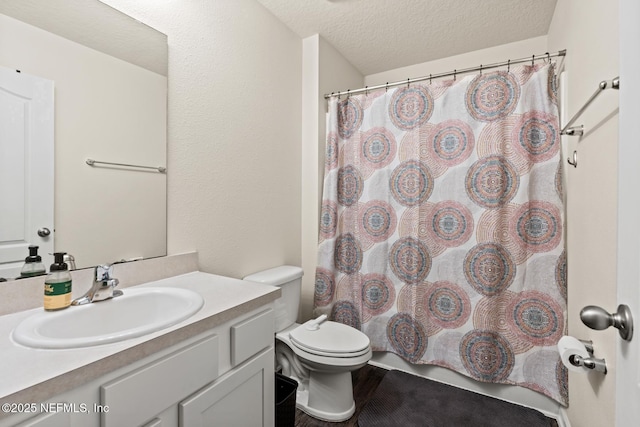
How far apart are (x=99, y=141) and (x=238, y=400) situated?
1.08 meters

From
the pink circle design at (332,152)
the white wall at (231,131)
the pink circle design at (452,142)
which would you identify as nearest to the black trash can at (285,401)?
the white wall at (231,131)

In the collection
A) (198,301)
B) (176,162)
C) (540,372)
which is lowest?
(540,372)

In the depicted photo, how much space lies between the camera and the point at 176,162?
1.42 m

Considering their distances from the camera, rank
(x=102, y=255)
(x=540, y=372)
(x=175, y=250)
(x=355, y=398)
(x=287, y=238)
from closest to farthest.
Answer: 1. (x=102, y=255)
2. (x=175, y=250)
3. (x=540, y=372)
4. (x=355, y=398)
5. (x=287, y=238)

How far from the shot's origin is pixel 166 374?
2.55 ft

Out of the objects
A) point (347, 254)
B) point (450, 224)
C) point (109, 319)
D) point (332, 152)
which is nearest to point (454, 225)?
point (450, 224)

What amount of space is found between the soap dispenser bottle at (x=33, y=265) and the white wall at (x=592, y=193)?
1.78 meters

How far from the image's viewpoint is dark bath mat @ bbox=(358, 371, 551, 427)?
162 centimetres

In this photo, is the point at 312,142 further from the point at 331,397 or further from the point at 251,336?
the point at 331,397

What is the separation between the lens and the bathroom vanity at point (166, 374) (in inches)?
23.1

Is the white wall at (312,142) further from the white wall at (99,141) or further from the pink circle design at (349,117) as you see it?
the white wall at (99,141)

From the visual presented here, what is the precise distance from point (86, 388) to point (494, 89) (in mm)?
2215

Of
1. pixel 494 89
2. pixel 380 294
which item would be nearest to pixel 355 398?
pixel 380 294

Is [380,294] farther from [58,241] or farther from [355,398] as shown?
[58,241]
